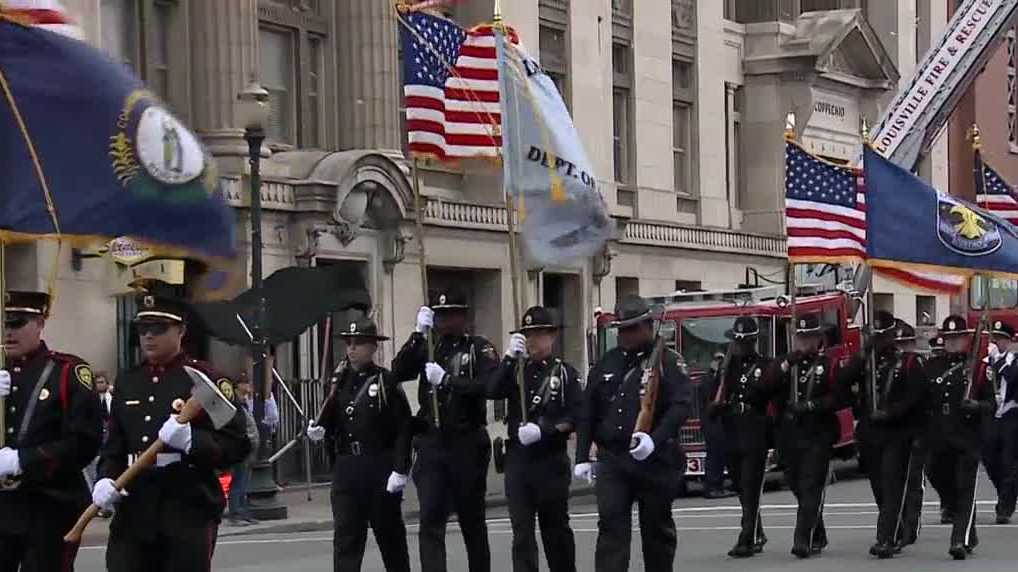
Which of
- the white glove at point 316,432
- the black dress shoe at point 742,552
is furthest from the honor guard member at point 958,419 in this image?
the white glove at point 316,432

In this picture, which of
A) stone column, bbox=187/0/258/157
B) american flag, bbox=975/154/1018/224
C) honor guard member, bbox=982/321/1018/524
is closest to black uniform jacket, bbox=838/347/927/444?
honor guard member, bbox=982/321/1018/524

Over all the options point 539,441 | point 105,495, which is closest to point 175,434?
point 105,495

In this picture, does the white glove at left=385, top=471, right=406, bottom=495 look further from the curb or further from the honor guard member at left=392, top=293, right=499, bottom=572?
the curb

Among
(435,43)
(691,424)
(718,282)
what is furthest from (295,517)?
(718,282)

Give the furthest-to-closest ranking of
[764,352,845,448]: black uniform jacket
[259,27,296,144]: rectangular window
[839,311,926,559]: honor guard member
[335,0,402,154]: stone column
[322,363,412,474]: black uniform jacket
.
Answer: [335,0,402,154]: stone column, [259,27,296,144]: rectangular window, [764,352,845,448]: black uniform jacket, [839,311,926,559]: honor guard member, [322,363,412,474]: black uniform jacket

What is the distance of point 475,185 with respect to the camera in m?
37.4

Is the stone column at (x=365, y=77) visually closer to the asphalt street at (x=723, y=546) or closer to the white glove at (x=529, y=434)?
the asphalt street at (x=723, y=546)

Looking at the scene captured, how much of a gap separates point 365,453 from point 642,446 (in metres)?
1.97

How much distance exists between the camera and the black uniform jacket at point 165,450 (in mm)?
10906

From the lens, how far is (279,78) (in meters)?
33.5

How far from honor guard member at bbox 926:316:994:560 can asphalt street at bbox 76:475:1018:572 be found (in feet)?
1.30

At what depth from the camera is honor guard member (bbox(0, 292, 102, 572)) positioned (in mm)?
11328

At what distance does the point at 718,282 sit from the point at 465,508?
29494 mm

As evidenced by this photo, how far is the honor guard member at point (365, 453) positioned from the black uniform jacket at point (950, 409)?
545 cm
